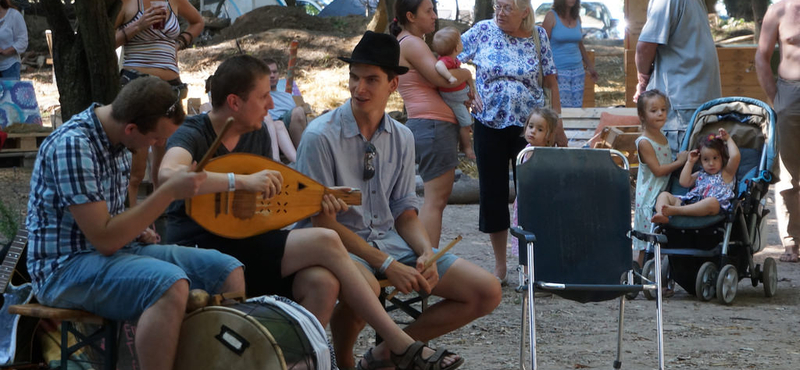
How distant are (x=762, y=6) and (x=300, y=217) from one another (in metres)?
22.2

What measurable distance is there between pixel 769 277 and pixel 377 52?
3.61 metres

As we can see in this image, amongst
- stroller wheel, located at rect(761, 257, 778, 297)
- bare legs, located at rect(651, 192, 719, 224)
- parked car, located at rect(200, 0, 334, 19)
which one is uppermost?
parked car, located at rect(200, 0, 334, 19)

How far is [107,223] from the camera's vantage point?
3219 millimetres

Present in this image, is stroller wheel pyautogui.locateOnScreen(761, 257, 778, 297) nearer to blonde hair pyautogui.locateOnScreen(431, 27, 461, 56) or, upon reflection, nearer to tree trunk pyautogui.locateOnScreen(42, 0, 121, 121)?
blonde hair pyautogui.locateOnScreen(431, 27, 461, 56)

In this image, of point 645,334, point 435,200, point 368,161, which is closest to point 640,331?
point 645,334

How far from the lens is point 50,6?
17.0ft

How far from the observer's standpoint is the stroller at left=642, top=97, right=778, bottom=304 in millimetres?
6320

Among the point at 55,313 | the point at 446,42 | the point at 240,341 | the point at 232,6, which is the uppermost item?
the point at 232,6

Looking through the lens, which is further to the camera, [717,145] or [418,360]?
[717,145]

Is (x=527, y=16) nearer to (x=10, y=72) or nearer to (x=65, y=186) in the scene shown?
(x=65, y=186)

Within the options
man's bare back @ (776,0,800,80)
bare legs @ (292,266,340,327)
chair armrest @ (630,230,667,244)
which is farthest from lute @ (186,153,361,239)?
man's bare back @ (776,0,800,80)

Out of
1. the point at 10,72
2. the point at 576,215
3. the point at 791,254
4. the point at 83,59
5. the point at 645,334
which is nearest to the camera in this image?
the point at 576,215

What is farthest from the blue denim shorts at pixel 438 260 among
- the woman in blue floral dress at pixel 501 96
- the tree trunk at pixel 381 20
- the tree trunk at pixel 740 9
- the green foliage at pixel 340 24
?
the tree trunk at pixel 740 9

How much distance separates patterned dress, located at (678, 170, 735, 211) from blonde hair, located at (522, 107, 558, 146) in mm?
1033
